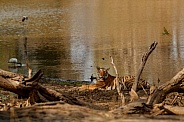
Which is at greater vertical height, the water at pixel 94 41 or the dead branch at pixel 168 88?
the water at pixel 94 41

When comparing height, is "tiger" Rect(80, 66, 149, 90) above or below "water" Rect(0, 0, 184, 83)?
below

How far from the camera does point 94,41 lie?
24.5 meters

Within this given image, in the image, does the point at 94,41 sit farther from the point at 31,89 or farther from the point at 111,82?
the point at 31,89

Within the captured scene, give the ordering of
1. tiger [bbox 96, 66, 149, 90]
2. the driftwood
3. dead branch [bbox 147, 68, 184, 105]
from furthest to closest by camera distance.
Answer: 1. tiger [bbox 96, 66, 149, 90]
2. dead branch [bbox 147, 68, 184, 105]
3. the driftwood

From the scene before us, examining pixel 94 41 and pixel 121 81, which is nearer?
pixel 121 81

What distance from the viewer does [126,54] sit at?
20000mm

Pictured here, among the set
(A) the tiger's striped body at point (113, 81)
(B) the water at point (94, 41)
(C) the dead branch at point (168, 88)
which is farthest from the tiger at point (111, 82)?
(C) the dead branch at point (168, 88)

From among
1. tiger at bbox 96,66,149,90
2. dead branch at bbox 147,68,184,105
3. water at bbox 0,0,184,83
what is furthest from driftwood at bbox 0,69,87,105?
water at bbox 0,0,184,83

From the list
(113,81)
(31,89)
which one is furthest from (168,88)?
(113,81)

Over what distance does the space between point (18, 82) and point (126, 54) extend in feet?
47.3

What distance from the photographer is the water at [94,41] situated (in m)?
17.2

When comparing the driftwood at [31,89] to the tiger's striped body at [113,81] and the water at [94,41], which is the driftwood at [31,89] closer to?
the tiger's striped body at [113,81]

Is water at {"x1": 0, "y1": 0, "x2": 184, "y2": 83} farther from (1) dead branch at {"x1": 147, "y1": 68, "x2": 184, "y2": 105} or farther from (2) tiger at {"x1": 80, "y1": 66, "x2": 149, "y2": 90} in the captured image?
(1) dead branch at {"x1": 147, "y1": 68, "x2": 184, "y2": 105}

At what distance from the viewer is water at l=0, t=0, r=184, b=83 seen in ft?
56.6
